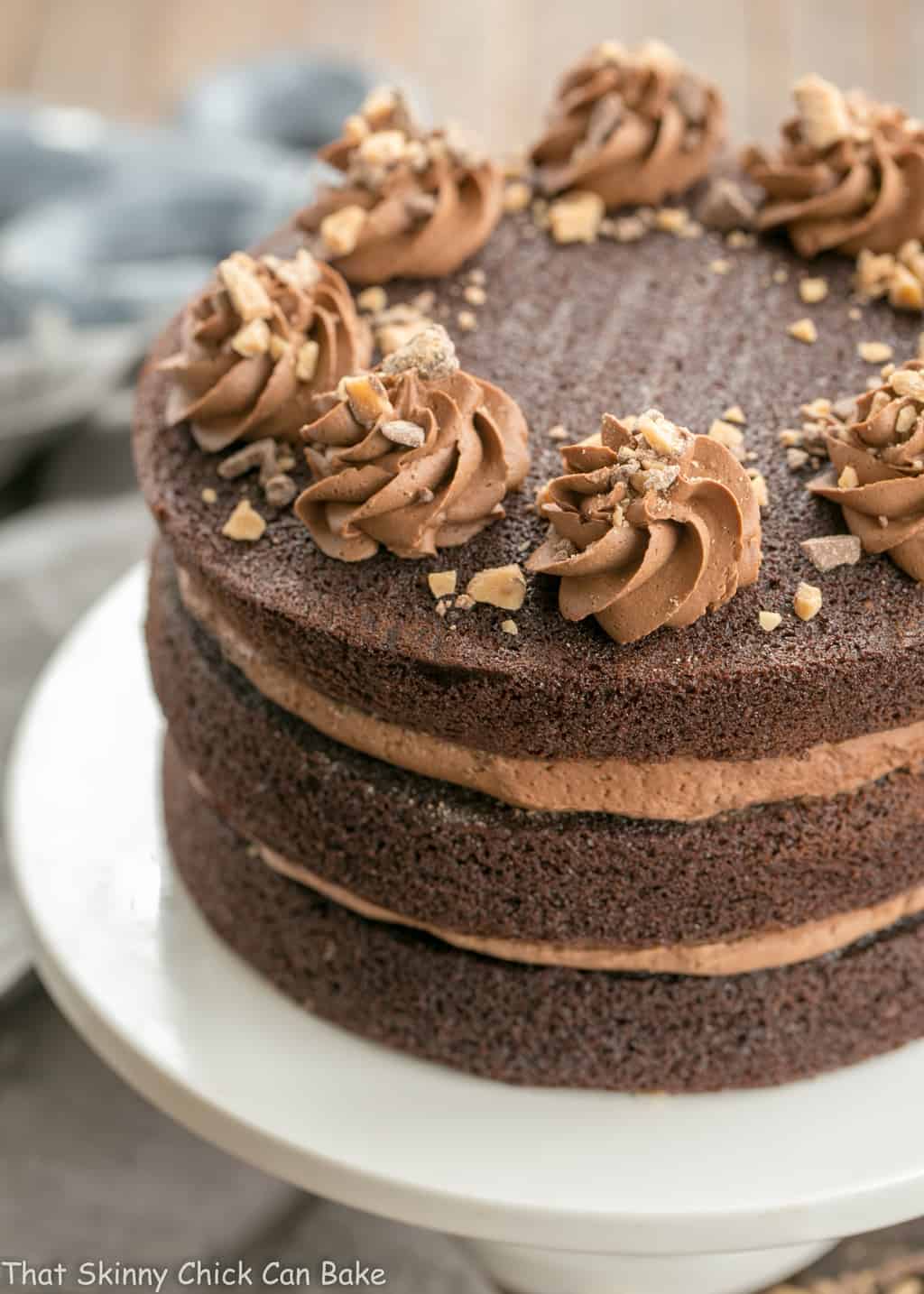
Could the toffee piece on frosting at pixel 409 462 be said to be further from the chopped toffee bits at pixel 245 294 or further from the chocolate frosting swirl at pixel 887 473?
the chocolate frosting swirl at pixel 887 473

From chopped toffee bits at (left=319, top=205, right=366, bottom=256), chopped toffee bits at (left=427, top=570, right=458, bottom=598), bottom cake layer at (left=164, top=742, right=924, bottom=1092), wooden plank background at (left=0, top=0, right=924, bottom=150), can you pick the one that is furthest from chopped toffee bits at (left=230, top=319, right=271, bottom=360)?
wooden plank background at (left=0, top=0, right=924, bottom=150)

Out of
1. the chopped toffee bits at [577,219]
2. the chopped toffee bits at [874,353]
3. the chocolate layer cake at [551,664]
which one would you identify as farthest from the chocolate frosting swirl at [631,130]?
the chopped toffee bits at [874,353]

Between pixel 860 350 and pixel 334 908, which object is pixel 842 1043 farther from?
pixel 860 350

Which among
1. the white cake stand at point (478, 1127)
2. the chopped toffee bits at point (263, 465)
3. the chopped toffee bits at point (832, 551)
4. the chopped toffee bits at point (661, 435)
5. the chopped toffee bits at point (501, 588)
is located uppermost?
the chopped toffee bits at point (661, 435)

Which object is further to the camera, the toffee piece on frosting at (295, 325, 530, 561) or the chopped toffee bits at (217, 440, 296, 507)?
the chopped toffee bits at (217, 440, 296, 507)

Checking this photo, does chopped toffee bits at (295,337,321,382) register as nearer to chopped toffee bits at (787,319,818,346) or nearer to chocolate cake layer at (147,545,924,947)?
chocolate cake layer at (147,545,924,947)

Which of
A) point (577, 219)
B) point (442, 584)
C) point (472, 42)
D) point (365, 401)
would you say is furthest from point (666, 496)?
point (472, 42)

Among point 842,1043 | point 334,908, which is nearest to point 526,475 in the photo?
point 334,908
